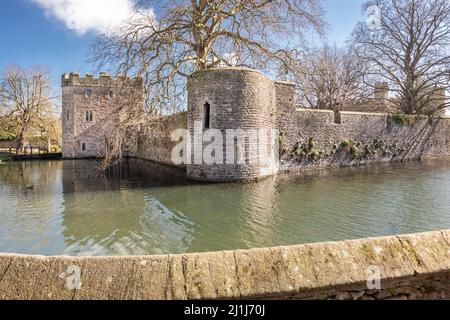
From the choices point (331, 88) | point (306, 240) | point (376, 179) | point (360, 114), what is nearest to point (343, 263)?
point (306, 240)

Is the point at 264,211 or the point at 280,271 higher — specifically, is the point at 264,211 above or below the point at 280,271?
below

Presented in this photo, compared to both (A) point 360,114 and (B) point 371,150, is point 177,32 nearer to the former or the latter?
(A) point 360,114

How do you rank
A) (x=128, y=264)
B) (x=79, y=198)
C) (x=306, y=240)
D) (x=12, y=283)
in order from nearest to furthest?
(x=12, y=283), (x=128, y=264), (x=306, y=240), (x=79, y=198)

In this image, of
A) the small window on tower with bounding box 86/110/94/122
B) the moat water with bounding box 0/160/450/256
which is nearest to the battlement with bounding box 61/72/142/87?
the small window on tower with bounding box 86/110/94/122

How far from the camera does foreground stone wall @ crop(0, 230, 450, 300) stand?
1764mm

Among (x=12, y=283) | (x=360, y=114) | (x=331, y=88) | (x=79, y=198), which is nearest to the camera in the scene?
(x=12, y=283)

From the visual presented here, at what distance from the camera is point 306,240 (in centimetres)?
526

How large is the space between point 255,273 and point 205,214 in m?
5.32

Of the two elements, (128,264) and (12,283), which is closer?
(12,283)

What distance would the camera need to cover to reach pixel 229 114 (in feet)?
37.9

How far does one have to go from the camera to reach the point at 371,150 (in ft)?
61.7

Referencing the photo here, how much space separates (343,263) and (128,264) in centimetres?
152

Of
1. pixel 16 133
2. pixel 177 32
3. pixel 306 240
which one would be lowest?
pixel 306 240

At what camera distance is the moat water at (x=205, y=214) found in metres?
5.39
